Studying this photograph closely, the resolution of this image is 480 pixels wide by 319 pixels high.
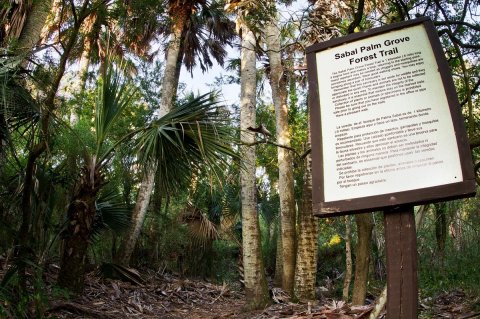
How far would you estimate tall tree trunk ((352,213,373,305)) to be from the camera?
5684mm

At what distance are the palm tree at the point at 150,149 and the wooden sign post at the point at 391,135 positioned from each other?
3.05 m

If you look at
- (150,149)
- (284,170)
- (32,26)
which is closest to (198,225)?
(284,170)

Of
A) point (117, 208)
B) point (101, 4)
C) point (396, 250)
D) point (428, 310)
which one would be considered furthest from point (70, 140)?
point (396, 250)

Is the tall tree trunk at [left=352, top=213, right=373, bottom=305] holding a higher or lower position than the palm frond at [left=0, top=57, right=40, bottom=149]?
lower

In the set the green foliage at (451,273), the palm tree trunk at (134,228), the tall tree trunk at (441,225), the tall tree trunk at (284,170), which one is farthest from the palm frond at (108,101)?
the tall tree trunk at (441,225)

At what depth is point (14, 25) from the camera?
23.9 ft

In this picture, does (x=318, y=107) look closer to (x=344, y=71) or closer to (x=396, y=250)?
(x=344, y=71)

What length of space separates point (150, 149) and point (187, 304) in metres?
4.86

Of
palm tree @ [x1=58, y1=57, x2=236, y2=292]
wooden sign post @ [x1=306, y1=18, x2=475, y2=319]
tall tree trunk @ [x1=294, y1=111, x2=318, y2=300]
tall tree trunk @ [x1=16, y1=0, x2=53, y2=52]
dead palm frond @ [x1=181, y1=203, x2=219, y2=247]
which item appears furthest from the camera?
dead palm frond @ [x1=181, y1=203, x2=219, y2=247]

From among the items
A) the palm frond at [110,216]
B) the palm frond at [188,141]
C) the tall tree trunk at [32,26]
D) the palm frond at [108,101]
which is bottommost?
the palm frond at [110,216]

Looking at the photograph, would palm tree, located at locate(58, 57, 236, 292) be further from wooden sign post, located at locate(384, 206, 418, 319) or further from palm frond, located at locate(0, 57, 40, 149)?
wooden sign post, located at locate(384, 206, 418, 319)

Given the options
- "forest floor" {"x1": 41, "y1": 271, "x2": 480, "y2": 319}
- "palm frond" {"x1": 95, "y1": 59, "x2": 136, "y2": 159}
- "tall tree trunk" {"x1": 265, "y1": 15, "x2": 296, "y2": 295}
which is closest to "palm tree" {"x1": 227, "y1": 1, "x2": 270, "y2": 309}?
"forest floor" {"x1": 41, "y1": 271, "x2": 480, "y2": 319}

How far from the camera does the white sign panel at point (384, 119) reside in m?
2.19

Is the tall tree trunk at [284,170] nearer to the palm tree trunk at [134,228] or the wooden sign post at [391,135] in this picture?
the palm tree trunk at [134,228]
